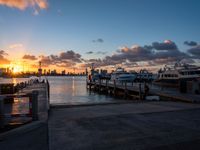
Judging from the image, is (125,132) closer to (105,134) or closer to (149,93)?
(105,134)

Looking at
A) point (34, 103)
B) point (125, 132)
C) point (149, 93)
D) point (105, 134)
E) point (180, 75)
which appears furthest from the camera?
point (180, 75)

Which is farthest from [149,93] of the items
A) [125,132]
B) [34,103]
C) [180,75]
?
[180,75]

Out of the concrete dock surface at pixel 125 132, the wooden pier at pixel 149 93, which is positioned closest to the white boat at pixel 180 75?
the wooden pier at pixel 149 93

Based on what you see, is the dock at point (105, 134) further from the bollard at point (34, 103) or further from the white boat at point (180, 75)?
the white boat at point (180, 75)

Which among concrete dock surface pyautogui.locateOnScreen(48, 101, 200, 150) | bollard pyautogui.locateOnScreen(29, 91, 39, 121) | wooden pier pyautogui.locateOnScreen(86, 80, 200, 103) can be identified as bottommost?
wooden pier pyautogui.locateOnScreen(86, 80, 200, 103)

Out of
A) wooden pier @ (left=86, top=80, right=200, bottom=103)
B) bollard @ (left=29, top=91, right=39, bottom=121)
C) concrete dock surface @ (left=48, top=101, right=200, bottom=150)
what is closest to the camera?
concrete dock surface @ (left=48, top=101, right=200, bottom=150)

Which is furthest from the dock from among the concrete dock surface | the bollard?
the bollard

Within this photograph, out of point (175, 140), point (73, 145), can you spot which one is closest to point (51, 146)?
point (73, 145)

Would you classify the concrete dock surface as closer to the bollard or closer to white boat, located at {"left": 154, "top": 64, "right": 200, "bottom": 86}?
the bollard

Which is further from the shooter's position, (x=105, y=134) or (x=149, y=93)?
(x=149, y=93)

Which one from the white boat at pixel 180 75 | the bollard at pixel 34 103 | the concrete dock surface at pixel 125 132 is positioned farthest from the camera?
the white boat at pixel 180 75

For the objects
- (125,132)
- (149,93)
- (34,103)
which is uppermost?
(34,103)

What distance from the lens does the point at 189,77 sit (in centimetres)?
5231

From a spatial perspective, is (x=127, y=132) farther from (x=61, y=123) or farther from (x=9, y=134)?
(x=9, y=134)
